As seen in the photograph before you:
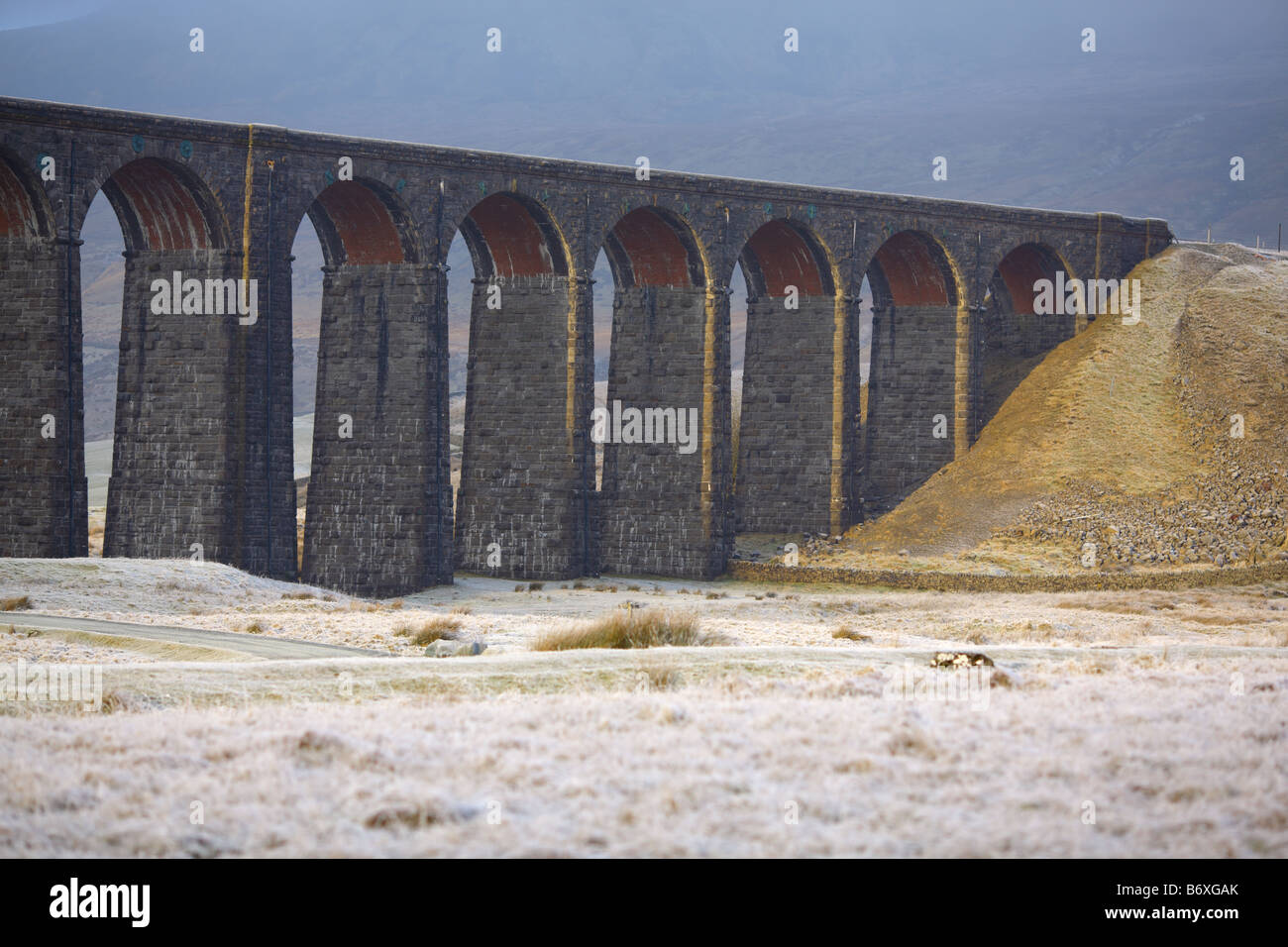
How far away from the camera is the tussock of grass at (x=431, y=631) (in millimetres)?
20953

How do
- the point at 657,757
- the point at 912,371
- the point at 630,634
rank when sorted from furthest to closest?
1. the point at 912,371
2. the point at 630,634
3. the point at 657,757

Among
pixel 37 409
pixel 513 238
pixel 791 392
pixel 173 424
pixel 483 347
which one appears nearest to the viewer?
pixel 37 409

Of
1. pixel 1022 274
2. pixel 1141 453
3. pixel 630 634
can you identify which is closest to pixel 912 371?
pixel 1022 274

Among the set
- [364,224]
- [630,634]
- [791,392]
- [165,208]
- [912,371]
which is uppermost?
[364,224]

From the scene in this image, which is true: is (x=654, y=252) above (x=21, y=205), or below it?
above

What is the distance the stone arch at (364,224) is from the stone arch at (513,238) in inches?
101

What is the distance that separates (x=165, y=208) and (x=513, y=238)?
9136 millimetres

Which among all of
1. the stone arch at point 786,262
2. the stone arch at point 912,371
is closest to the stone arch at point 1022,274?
the stone arch at point 912,371

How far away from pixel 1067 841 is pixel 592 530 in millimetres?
29254

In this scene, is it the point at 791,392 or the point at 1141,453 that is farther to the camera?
the point at 791,392

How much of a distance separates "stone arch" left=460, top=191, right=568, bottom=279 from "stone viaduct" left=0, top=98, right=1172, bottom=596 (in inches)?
3.0

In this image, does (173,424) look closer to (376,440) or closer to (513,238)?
(376,440)

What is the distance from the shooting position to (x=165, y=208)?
1237 inches

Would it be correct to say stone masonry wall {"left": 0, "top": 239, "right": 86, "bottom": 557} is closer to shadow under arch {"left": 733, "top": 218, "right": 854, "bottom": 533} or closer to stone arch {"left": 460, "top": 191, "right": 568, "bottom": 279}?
stone arch {"left": 460, "top": 191, "right": 568, "bottom": 279}
